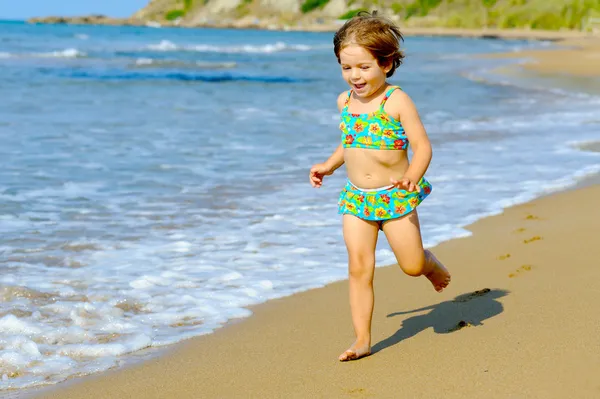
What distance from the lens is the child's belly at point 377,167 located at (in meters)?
3.60

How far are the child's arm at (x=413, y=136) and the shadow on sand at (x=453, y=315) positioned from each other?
70cm

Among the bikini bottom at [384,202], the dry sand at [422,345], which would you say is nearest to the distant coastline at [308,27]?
the dry sand at [422,345]

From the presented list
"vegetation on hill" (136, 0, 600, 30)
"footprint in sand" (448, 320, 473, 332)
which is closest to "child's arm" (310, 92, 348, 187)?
"footprint in sand" (448, 320, 473, 332)

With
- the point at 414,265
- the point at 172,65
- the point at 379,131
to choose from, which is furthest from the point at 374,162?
the point at 172,65

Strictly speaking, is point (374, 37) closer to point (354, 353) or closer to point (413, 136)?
point (413, 136)

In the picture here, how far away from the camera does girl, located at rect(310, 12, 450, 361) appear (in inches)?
139

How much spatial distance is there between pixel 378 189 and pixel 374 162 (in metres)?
0.12

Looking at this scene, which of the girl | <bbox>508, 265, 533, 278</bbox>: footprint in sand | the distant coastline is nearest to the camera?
the girl

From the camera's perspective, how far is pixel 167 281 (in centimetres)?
495

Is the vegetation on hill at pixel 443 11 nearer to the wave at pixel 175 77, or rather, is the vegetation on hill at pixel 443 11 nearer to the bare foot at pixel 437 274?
the wave at pixel 175 77

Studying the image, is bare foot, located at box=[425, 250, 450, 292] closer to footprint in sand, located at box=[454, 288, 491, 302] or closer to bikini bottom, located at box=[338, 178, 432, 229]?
bikini bottom, located at box=[338, 178, 432, 229]

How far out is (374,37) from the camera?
3.48 m

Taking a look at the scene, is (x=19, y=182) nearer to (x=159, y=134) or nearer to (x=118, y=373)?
(x=159, y=134)

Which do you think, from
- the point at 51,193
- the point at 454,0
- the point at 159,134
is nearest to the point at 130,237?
the point at 51,193
